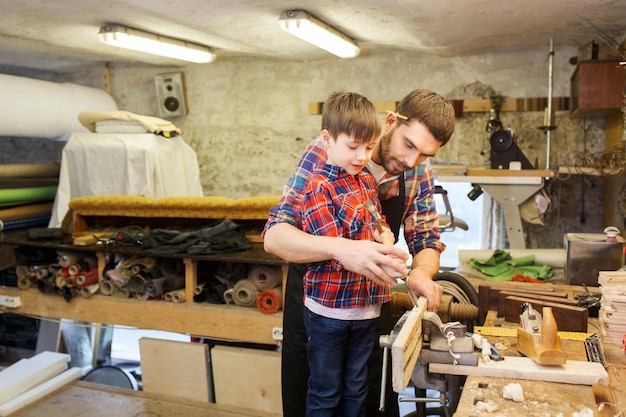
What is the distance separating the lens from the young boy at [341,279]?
178 centimetres

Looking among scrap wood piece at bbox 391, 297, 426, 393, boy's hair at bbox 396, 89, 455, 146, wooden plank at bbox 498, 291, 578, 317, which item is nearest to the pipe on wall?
boy's hair at bbox 396, 89, 455, 146

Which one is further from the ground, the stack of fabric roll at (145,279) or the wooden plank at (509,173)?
the wooden plank at (509,173)

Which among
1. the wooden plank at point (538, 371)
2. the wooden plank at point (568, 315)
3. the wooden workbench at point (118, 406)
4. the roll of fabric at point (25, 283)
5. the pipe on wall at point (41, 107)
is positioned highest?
the pipe on wall at point (41, 107)

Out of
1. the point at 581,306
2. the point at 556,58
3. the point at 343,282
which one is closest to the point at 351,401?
the point at 343,282

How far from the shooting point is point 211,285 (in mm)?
3725

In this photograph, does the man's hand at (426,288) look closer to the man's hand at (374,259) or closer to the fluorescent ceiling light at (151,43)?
the man's hand at (374,259)

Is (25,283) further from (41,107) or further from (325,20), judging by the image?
(325,20)

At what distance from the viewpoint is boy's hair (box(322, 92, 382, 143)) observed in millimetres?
1741

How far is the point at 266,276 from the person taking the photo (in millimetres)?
3551

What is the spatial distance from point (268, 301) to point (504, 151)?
2.25 m

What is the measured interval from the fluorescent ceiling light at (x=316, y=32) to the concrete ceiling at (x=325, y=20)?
0.22 ft

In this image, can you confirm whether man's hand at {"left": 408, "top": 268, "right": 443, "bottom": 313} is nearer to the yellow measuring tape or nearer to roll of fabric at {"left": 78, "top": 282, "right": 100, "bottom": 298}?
the yellow measuring tape

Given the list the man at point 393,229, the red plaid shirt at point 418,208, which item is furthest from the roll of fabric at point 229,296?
the red plaid shirt at point 418,208

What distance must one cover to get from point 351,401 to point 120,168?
3.57m
